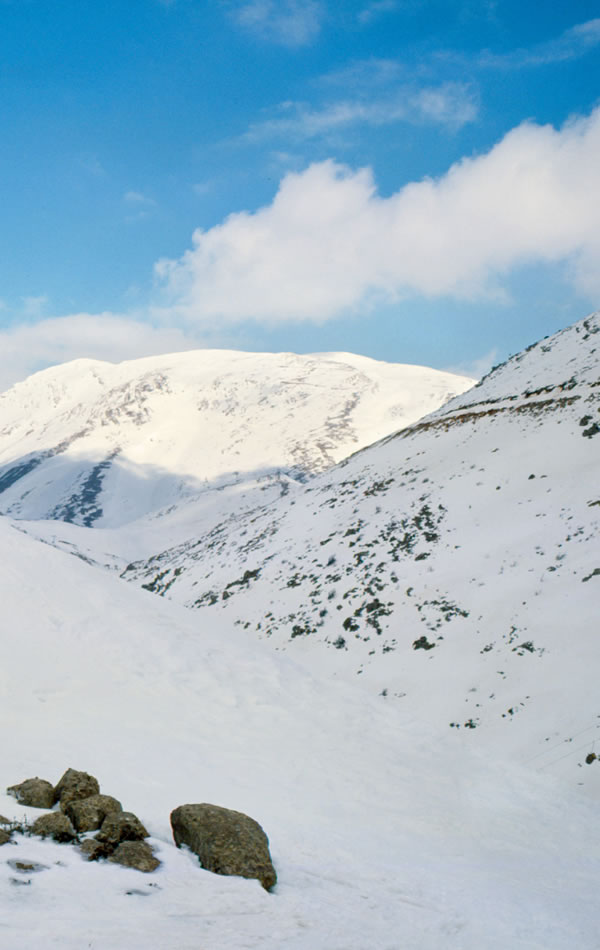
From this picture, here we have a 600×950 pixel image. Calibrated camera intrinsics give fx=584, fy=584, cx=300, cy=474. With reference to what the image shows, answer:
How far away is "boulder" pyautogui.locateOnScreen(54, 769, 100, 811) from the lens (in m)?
6.77

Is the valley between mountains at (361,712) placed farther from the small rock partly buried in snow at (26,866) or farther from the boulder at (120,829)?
the boulder at (120,829)

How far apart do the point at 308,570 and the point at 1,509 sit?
190 m

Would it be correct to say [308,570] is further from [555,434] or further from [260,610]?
[555,434]

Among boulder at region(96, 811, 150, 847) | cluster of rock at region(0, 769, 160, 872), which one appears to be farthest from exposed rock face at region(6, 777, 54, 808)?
boulder at region(96, 811, 150, 847)

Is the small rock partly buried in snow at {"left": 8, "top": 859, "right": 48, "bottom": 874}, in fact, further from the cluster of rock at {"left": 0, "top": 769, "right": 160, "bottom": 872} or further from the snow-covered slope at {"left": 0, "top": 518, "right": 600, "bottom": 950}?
the cluster of rock at {"left": 0, "top": 769, "right": 160, "bottom": 872}

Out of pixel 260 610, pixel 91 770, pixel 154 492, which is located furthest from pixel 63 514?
pixel 91 770

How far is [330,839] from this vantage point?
819cm

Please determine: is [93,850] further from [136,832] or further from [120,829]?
[136,832]

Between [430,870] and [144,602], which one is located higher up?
[144,602]

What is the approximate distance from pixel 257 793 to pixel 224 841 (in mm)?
3497

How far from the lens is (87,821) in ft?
20.7

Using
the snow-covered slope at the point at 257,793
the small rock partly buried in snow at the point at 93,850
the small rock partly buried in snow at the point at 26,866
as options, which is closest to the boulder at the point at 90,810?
the small rock partly buried in snow at the point at 93,850

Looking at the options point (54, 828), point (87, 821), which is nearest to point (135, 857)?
point (87, 821)

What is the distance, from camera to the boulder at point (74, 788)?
677cm
